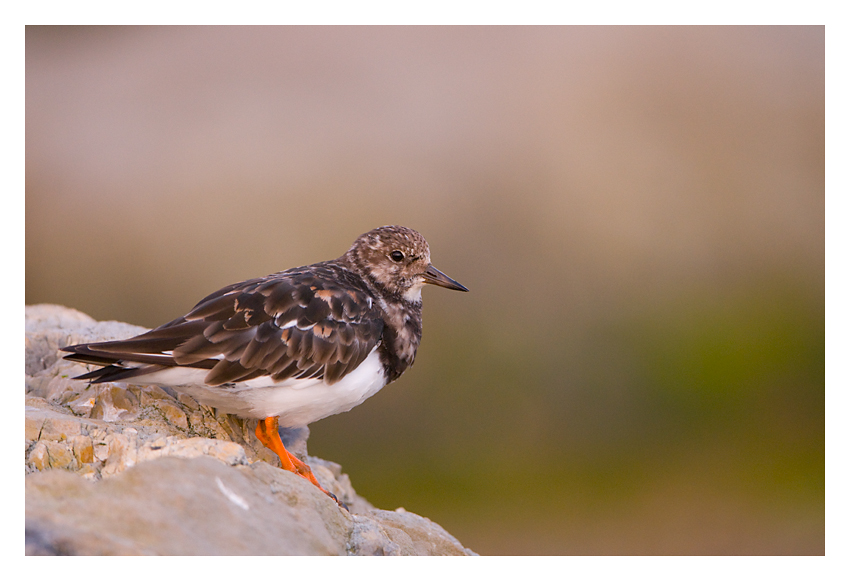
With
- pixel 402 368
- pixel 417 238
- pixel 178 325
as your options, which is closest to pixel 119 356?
pixel 178 325

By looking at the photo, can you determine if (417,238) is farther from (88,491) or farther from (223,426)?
(88,491)

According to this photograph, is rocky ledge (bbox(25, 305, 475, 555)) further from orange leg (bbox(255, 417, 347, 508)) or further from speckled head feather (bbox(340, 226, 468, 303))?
speckled head feather (bbox(340, 226, 468, 303))

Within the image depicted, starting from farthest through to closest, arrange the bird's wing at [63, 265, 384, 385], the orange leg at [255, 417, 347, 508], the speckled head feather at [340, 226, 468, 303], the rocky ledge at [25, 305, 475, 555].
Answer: the speckled head feather at [340, 226, 468, 303] < the orange leg at [255, 417, 347, 508] < the bird's wing at [63, 265, 384, 385] < the rocky ledge at [25, 305, 475, 555]

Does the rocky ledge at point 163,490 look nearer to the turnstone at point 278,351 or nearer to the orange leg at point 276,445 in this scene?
the orange leg at point 276,445

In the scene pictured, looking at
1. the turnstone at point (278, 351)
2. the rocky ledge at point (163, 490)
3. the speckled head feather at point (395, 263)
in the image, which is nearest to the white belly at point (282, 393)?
the turnstone at point (278, 351)

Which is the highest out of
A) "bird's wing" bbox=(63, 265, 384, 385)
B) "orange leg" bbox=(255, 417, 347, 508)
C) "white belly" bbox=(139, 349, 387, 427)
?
"bird's wing" bbox=(63, 265, 384, 385)

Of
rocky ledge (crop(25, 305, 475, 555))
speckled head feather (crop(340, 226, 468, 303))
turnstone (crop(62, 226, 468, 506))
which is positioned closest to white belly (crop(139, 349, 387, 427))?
turnstone (crop(62, 226, 468, 506))
